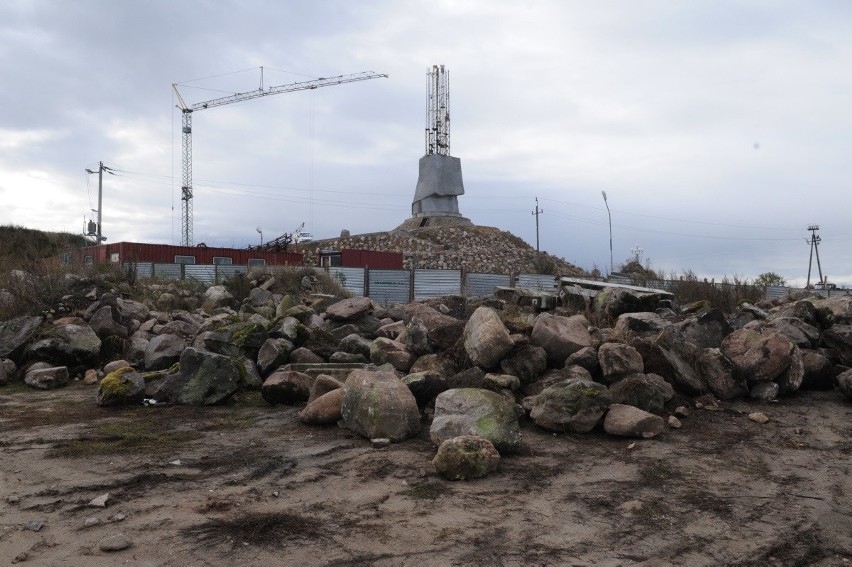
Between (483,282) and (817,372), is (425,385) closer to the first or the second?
(817,372)

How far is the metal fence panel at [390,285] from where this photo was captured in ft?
60.4

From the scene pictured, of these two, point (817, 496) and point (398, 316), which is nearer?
point (817, 496)

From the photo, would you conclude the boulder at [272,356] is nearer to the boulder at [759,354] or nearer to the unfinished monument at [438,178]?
the boulder at [759,354]

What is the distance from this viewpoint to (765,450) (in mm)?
5879

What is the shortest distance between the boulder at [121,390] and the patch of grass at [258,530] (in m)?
4.17

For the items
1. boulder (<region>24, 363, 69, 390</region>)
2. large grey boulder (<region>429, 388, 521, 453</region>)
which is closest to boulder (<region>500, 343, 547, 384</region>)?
large grey boulder (<region>429, 388, 521, 453</region>)

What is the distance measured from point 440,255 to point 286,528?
130 feet

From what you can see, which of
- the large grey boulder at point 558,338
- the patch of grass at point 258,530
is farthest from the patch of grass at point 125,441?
the large grey boulder at point 558,338

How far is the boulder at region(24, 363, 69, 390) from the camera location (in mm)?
8852

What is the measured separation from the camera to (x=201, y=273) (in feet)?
62.7

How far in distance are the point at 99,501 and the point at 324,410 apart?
103 inches

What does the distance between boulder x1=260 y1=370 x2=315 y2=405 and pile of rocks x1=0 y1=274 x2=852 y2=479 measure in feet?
0.05

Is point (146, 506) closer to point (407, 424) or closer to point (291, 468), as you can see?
point (291, 468)

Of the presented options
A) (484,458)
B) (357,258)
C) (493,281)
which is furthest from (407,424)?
(357,258)
